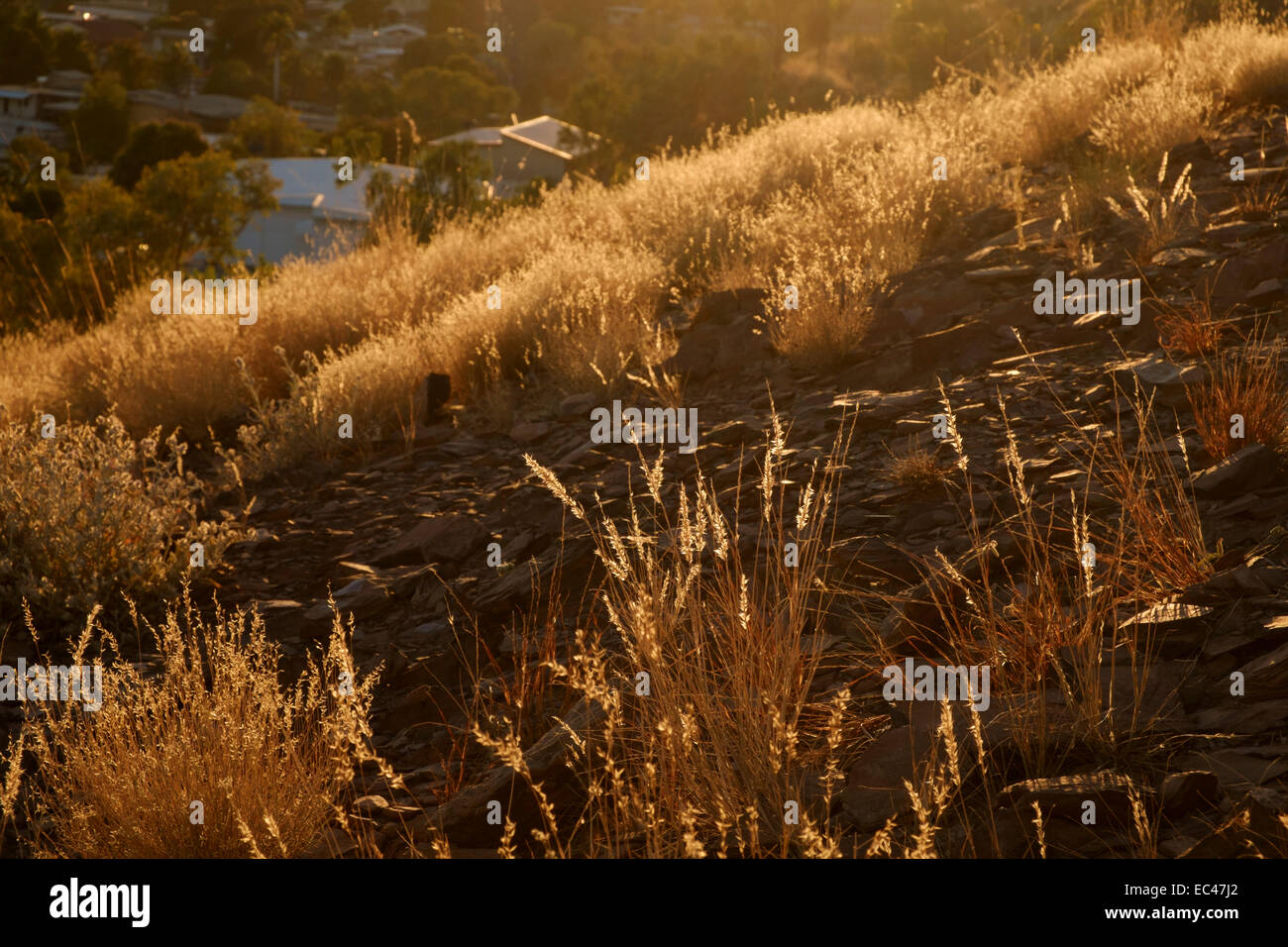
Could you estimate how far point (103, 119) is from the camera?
43469 mm

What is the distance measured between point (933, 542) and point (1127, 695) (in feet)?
3.70

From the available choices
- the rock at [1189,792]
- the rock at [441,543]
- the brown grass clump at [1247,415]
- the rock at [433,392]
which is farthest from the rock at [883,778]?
the rock at [433,392]

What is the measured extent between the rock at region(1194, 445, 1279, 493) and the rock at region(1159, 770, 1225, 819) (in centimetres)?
153

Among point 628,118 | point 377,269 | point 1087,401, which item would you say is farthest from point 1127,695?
point 628,118

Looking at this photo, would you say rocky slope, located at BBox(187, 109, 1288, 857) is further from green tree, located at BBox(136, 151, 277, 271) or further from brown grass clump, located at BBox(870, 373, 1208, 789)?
green tree, located at BBox(136, 151, 277, 271)

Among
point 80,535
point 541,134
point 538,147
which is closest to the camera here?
point 80,535

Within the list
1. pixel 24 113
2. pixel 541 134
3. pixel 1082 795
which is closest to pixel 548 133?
pixel 541 134

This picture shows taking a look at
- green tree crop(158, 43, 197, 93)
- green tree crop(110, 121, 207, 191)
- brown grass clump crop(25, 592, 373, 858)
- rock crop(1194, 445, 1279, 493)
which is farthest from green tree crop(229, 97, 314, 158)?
rock crop(1194, 445, 1279, 493)

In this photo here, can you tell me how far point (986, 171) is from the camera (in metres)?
8.04

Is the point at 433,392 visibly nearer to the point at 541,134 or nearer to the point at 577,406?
the point at 577,406

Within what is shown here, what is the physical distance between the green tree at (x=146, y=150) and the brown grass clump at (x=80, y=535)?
3569 cm

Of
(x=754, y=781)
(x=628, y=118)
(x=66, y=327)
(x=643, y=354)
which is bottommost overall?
(x=754, y=781)

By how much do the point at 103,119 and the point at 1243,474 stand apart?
50.3 m
